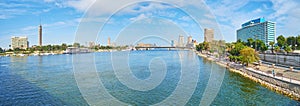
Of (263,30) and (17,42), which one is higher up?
(263,30)

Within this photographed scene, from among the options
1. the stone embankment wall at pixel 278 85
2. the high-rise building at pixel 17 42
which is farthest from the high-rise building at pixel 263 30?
the high-rise building at pixel 17 42

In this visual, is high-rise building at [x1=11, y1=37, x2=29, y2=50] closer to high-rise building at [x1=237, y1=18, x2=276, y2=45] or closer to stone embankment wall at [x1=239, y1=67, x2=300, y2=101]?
high-rise building at [x1=237, y1=18, x2=276, y2=45]

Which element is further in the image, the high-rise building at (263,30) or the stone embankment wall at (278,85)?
the high-rise building at (263,30)

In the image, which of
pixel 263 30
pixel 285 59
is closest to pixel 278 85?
pixel 285 59

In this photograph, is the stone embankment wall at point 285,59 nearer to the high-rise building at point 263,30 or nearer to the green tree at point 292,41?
the green tree at point 292,41

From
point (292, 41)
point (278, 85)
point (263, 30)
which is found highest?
point (263, 30)

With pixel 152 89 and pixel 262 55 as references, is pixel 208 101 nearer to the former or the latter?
pixel 152 89

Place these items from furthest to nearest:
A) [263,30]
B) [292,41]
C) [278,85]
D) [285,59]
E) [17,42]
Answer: [17,42]
[263,30]
[292,41]
[285,59]
[278,85]

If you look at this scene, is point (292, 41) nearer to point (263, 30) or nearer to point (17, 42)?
point (263, 30)

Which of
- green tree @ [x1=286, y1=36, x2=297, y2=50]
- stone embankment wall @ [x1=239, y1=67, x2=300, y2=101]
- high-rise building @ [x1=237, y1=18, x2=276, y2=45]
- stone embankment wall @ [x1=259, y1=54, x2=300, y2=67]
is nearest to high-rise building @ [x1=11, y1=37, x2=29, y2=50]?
high-rise building @ [x1=237, y1=18, x2=276, y2=45]

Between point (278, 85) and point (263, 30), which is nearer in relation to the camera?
point (278, 85)

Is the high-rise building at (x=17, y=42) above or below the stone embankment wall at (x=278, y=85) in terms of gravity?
above

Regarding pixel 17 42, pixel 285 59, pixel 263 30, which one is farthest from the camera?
pixel 17 42

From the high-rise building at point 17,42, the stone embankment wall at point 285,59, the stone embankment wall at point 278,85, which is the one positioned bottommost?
the stone embankment wall at point 278,85
